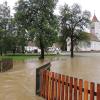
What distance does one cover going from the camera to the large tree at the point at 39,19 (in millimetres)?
52487

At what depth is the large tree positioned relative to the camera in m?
52.5

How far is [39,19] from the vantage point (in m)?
53.2

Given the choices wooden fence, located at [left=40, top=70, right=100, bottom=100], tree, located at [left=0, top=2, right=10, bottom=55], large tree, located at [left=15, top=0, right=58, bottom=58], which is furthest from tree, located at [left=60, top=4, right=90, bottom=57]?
wooden fence, located at [left=40, top=70, right=100, bottom=100]

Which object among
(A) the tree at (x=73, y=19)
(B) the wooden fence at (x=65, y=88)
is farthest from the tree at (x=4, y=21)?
(B) the wooden fence at (x=65, y=88)

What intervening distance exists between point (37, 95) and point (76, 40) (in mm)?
66093

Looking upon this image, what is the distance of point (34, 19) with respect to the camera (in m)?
53.8

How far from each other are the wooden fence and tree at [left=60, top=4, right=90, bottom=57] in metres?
61.7

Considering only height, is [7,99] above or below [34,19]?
below

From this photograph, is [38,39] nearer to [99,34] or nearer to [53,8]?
[53,8]

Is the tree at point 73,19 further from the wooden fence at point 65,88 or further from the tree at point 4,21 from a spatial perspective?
the wooden fence at point 65,88

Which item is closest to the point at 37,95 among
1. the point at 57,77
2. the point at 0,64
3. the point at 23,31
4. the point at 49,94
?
the point at 49,94

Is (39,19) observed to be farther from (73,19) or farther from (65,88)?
(65,88)

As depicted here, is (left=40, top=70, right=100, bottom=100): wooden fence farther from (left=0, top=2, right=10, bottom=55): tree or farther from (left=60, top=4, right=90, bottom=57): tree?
(left=60, top=4, right=90, bottom=57): tree

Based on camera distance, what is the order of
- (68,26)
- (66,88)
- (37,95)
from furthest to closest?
1. (68,26)
2. (37,95)
3. (66,88)
